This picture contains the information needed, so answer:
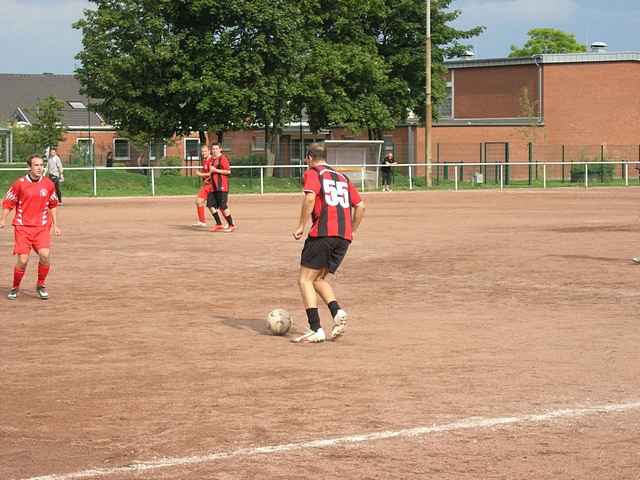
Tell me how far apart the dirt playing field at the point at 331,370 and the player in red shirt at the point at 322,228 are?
0.32 meters

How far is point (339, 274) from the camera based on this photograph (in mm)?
15961

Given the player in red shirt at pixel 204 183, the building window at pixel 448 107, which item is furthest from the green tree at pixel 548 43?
the player in red shirt at pixel 204 183

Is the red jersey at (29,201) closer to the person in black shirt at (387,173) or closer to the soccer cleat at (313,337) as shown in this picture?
the soccer cleat at (313,337)

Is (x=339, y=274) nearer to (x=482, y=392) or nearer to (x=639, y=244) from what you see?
(x=639, y=244)

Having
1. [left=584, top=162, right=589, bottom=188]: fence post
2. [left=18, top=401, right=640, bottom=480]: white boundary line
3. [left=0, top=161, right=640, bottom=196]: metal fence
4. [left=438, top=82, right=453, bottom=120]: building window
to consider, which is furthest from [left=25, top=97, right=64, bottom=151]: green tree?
[left=18, top=401, right=640, bottom=480]: white boundary line

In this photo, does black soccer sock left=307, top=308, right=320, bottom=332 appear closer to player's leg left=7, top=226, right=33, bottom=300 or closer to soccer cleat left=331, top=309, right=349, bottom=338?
soccer cleat left=331, top=309, right=349, bottom=338

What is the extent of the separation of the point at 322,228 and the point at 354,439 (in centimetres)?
368

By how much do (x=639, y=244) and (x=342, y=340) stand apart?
1121 cm

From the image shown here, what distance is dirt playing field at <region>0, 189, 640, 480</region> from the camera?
630 cm

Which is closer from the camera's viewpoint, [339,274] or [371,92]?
[339,274]

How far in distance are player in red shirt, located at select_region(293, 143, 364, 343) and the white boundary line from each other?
315 centimetres

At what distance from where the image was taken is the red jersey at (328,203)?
33.2ft

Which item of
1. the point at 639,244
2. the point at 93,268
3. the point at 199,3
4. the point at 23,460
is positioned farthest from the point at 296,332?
the point at 199,3

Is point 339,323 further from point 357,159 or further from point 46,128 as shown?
point 46,128
